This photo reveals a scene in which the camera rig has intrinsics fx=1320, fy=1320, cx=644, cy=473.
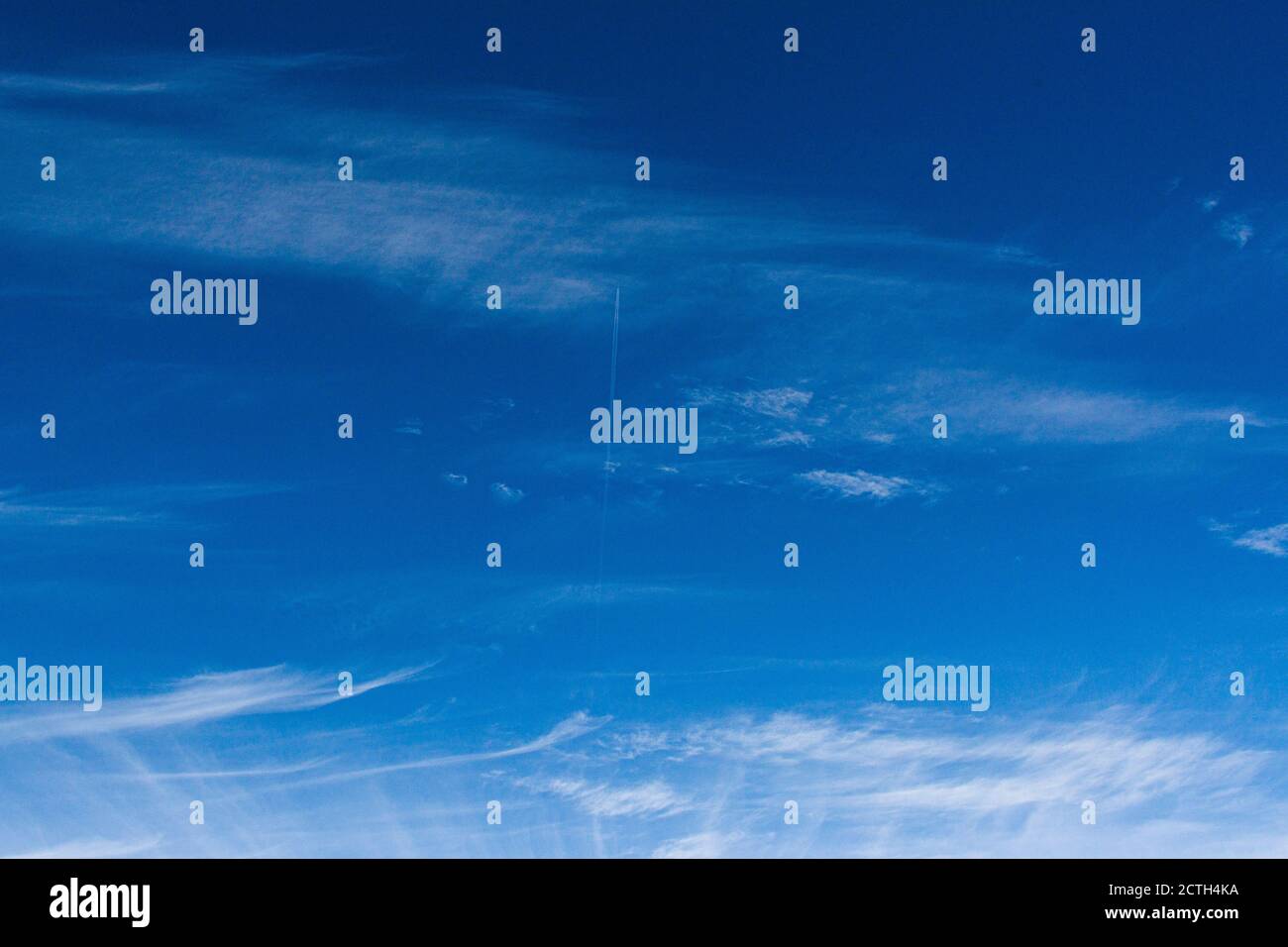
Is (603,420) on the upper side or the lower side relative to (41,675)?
upper

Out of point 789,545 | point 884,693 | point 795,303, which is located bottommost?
point 884,693

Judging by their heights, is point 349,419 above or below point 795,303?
below

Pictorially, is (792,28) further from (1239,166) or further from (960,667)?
(960,667)

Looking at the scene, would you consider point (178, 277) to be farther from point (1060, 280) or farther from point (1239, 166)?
point (1239, 166)
